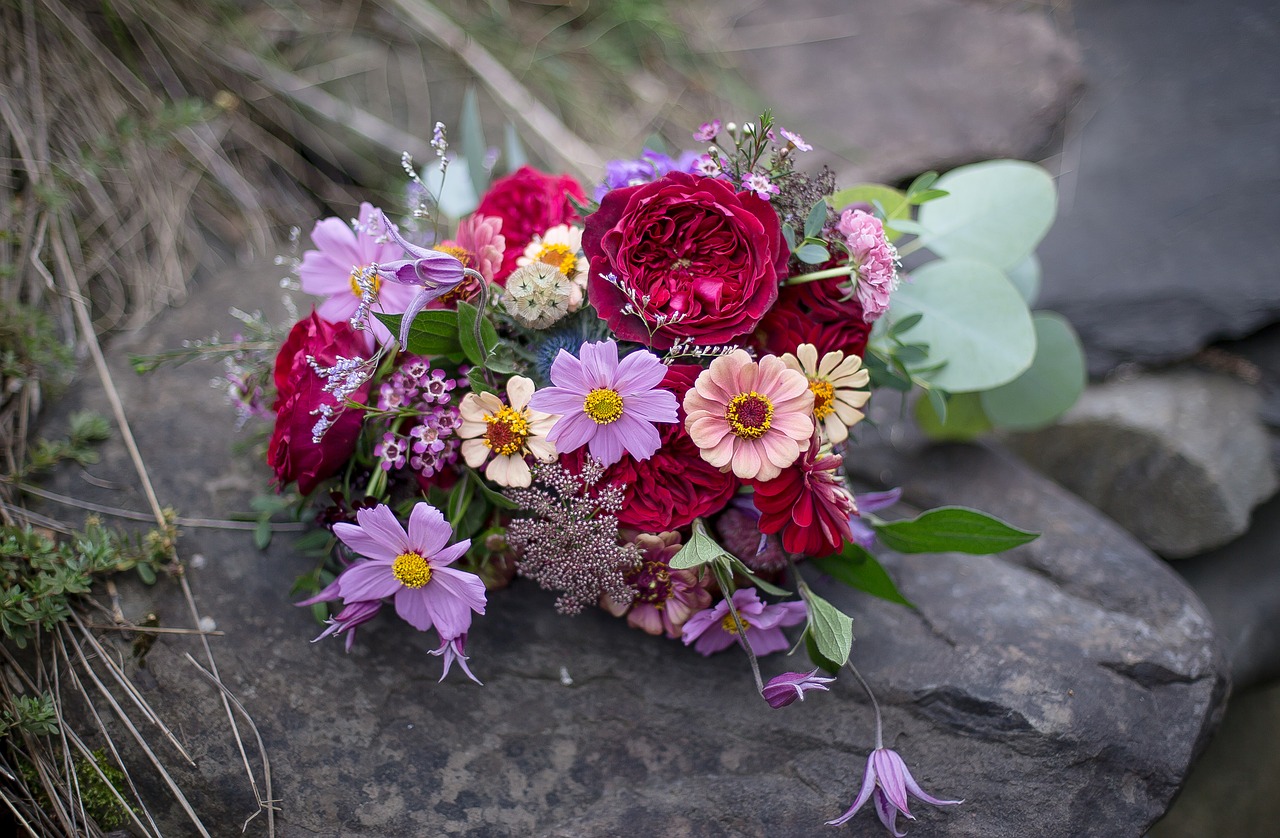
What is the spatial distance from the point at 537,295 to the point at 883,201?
0.67 meters

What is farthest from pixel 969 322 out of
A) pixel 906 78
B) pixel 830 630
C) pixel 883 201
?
pixel 906 78

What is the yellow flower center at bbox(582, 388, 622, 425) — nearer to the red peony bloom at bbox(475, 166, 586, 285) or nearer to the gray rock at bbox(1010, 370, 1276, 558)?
the red peony bloom at bbox(475, 166, 586, 285)

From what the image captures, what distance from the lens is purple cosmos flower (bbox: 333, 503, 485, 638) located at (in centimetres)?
98

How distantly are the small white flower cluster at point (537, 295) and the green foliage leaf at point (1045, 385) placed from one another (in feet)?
2.96

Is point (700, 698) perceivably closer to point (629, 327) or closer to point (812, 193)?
point (629, 327)

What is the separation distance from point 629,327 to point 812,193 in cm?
33

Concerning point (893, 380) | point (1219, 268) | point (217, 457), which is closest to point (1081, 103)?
point (1219, 268)

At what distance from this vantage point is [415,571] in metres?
1.01

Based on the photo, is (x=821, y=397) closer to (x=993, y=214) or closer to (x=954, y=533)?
(x=954, y=533)

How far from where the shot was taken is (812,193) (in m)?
1.14

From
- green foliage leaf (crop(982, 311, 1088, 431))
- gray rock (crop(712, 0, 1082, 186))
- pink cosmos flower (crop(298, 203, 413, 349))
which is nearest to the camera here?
pink cosmos flower (crop(298, 203, 413, 349))

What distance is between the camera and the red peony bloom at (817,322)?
1.11 m

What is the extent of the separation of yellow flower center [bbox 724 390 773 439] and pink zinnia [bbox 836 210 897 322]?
0.21 meters

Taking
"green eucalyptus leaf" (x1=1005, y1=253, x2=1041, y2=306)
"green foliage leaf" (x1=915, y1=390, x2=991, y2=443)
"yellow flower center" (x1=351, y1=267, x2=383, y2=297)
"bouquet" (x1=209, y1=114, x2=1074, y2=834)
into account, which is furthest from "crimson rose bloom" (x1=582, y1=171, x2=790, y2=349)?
"green eucalyptus leaf" (x1=1005, y1=253, x2=1041, y2=306)
